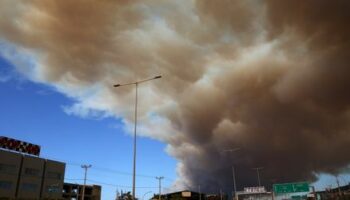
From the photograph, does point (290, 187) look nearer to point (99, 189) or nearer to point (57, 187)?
point (57, 187)

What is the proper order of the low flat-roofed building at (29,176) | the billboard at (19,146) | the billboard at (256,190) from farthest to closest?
the billboard at (256,190) → the billboard at (19,146) → the low flat-roofed building at (29,176)

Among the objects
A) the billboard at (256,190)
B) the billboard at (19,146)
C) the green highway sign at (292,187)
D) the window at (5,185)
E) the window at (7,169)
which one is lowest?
the green highway sign at (292,187)

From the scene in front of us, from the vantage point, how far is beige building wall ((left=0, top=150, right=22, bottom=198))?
105 meters

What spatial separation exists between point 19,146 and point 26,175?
34.9 ft

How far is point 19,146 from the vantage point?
368 feet

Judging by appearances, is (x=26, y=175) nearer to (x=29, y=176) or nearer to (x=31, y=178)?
(x=29, y=176)

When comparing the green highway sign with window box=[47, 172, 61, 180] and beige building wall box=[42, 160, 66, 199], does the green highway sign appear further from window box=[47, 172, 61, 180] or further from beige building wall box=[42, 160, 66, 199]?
window box=[47, 172, 61, 180]

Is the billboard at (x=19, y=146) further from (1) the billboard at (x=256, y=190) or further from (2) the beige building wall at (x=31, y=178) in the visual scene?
(1) the billboard at (x=256, y=190)

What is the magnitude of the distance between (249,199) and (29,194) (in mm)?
86928

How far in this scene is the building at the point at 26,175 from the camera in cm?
10651

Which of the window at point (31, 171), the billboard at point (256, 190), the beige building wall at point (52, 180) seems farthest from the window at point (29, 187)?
the billboard at point (256, 190)

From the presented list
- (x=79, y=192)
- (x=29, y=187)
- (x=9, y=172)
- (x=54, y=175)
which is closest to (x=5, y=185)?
(x=9, y=172)

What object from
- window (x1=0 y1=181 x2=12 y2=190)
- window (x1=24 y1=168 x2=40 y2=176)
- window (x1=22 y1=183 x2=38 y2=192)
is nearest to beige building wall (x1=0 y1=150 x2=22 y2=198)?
window (x1=0 y1=181 x2=12 y2=190)

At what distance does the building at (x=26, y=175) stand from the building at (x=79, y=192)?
85.5ft
